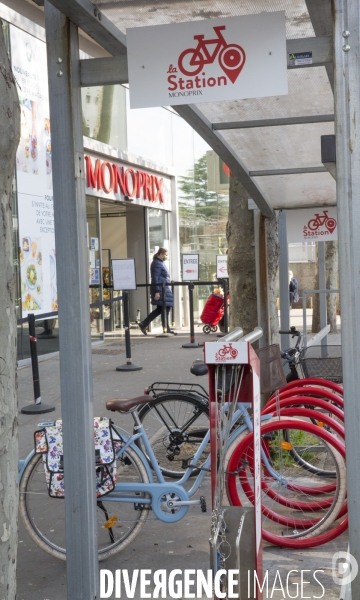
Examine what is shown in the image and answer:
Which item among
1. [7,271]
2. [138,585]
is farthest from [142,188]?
[7,271]

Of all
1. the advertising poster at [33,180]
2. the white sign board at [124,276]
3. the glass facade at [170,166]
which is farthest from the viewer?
the glass facade at [170,166]

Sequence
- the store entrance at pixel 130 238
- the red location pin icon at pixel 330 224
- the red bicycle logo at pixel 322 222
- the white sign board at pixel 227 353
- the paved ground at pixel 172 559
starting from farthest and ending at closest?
1. the store entrance at pixel 130 238
2. the red location pin icon at pixel 330 224
3. the red bicycle logo at pixel 322 222
4. the paved ground at pixel 172 559
5. the white sign board at pixel 227 353

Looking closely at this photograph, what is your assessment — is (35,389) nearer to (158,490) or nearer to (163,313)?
(158,490)

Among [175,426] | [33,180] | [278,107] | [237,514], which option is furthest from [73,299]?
[33,180]

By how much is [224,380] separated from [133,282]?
968 centimetres

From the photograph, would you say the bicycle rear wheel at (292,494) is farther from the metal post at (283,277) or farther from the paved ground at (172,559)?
the metal post at (283,277)

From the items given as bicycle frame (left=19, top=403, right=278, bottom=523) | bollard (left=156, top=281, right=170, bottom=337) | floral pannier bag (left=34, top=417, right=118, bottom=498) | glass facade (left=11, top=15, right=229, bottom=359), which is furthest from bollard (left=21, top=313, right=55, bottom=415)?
bollard (left=156, top=281, right=170, bottom=337)

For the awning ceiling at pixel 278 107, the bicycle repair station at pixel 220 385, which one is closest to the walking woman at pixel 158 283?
the bicycle repair station at pixel 220 385

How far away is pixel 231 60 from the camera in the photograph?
3572 millimetres

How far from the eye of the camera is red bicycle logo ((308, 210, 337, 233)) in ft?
27.7

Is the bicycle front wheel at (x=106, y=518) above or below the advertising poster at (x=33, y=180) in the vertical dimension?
below

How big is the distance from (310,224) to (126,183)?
9.89 meters

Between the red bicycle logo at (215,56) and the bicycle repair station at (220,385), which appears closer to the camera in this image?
the bicycle repair station at (220,385)

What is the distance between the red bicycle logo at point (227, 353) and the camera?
335 centimetres
